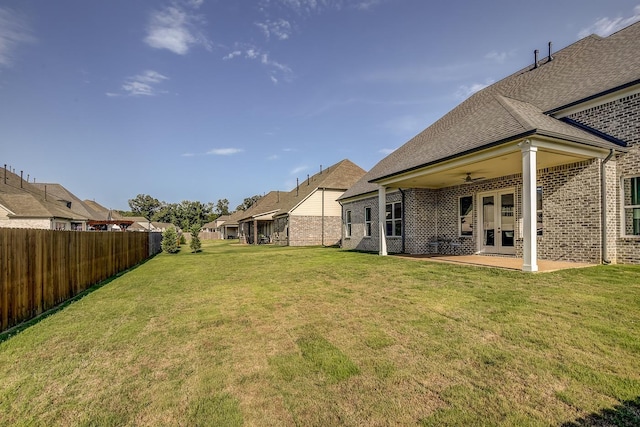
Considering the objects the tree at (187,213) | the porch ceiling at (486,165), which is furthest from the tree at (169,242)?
the tree at (187,213)

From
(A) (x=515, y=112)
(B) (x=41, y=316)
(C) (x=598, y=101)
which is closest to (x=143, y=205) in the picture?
(B) (x=41, y=316)

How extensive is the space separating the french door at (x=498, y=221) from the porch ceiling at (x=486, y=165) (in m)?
0.79

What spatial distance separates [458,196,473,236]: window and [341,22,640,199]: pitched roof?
110 inches

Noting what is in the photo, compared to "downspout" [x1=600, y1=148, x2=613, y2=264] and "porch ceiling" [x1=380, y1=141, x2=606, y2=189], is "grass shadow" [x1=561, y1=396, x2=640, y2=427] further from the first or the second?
"downspout" [x1=600, y1=148, x2=613, y2=264]

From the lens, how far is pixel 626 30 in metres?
10.9

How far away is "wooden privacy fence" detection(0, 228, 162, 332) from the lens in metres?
5.02

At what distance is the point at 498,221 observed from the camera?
11.6 metres

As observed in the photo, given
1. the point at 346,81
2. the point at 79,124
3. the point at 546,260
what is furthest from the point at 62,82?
the point at 546,260

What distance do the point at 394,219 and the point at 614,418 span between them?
13.2m

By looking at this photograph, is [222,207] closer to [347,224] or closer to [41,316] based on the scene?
[347,224]

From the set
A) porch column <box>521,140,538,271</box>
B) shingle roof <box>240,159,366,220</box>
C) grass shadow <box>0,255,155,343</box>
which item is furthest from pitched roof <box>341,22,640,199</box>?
shingle roof <box>240,159,366,220</box>

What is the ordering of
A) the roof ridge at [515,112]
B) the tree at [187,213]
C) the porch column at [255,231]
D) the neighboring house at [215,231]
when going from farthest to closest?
the tree at [187,213] < the neighboring house at [215,231] < the porch column at [255,231] < the roof ridge at [515,112]

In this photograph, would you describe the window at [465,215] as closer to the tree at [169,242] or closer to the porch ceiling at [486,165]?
the porch ceiling at [486,165]

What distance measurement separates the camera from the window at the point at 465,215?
1259 cm
